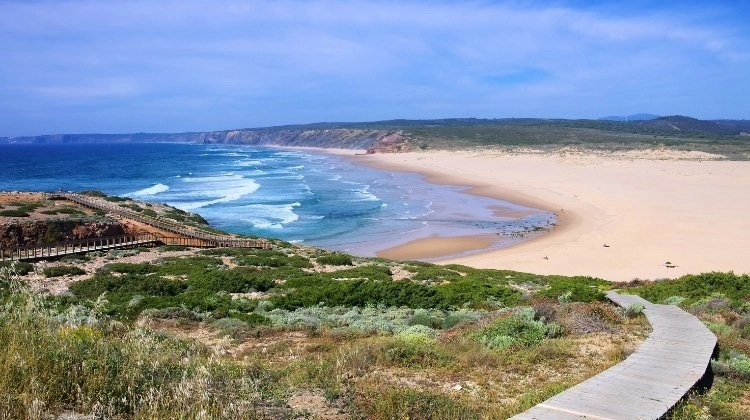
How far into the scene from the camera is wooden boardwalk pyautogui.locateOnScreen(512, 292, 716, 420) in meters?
5.66

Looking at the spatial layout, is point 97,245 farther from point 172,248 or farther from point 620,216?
point 620,216

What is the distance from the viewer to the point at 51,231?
2745cm

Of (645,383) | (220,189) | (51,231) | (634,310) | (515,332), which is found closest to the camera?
(645,383)

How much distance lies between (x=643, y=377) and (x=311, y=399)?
3.91m

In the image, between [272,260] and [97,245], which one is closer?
[272,260]

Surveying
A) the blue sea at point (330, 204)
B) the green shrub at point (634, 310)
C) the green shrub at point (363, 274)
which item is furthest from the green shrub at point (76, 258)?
the green shrub at point (634, 310)

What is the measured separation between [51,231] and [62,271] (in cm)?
917

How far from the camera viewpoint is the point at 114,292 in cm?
1628

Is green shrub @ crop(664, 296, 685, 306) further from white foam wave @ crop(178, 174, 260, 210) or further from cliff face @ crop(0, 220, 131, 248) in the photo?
white foam wave @ crop(178, 174, 260, 210)

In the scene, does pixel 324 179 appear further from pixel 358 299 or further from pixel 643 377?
→ pixel 643 377

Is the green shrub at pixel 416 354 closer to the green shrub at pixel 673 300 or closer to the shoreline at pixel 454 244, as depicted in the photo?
the green shrub at pixel 673 300

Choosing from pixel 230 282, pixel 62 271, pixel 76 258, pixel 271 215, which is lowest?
pixel 271 215

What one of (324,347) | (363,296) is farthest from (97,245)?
(324,347)

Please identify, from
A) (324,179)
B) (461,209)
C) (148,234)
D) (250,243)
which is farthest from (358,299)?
(324,179)
